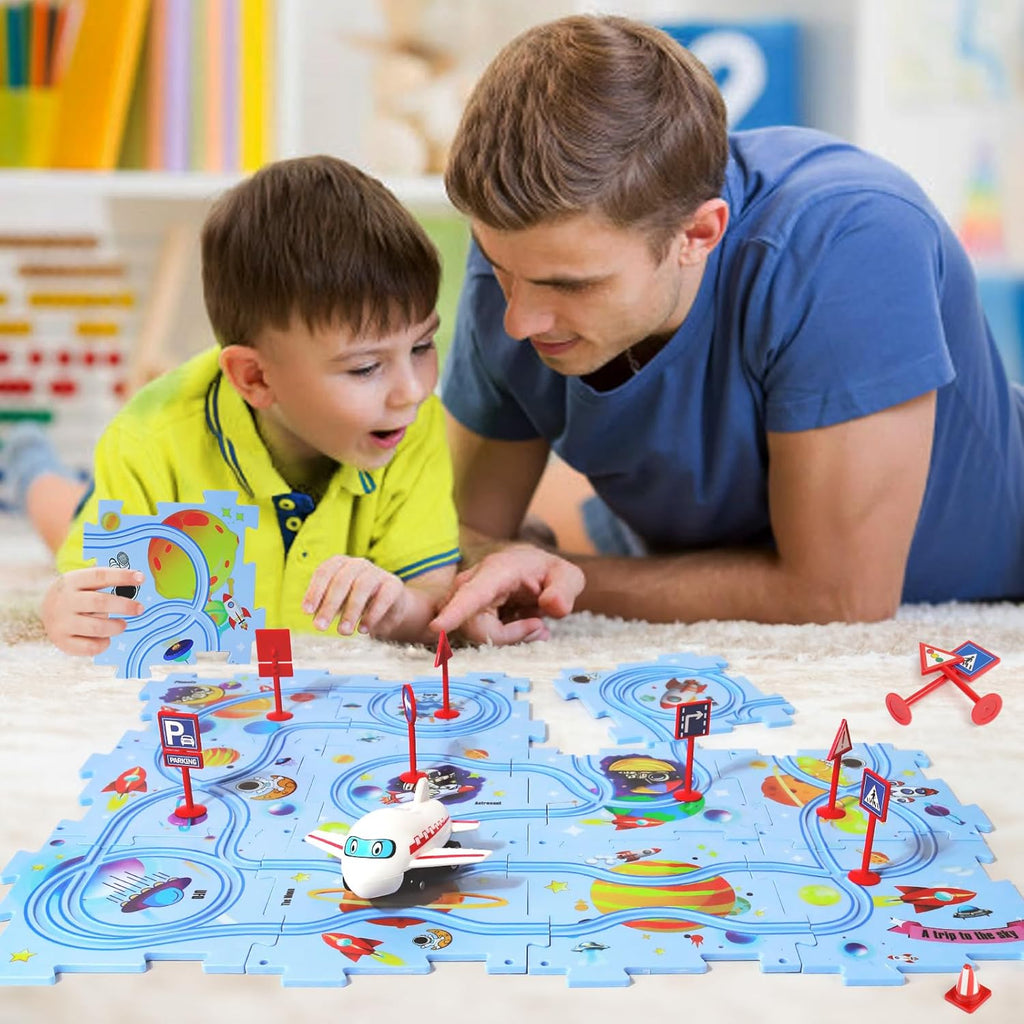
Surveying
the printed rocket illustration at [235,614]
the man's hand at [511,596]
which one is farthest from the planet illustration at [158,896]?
the man's hand at [511,596]

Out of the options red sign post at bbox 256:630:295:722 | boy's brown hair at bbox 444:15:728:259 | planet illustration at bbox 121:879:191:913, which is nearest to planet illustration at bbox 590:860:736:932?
planet illustration at bbox 121:879:191:913

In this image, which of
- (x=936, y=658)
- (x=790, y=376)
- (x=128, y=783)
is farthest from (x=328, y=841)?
(x=790, y=376)

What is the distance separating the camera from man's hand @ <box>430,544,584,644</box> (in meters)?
1.23

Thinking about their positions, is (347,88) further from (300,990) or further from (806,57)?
(300,990)

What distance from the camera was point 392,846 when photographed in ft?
2.46

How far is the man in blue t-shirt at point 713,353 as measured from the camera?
3.75 feet

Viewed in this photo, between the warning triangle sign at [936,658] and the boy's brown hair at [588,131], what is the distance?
0.42 m

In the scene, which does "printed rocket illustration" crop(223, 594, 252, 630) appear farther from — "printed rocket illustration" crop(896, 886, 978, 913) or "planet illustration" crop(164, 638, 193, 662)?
"printed rocket illustration" crop(896, 886, 978, 913)

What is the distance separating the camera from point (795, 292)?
50.0 inches

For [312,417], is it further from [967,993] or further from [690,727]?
[967,993]

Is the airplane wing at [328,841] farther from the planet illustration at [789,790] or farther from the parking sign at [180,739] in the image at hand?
the planet illustration at [789,790]

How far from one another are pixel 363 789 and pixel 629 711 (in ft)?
0.76

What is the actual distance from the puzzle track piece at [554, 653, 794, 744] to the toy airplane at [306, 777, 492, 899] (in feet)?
0.70

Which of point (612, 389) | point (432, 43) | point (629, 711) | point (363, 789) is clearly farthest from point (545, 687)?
point (432, 43)
